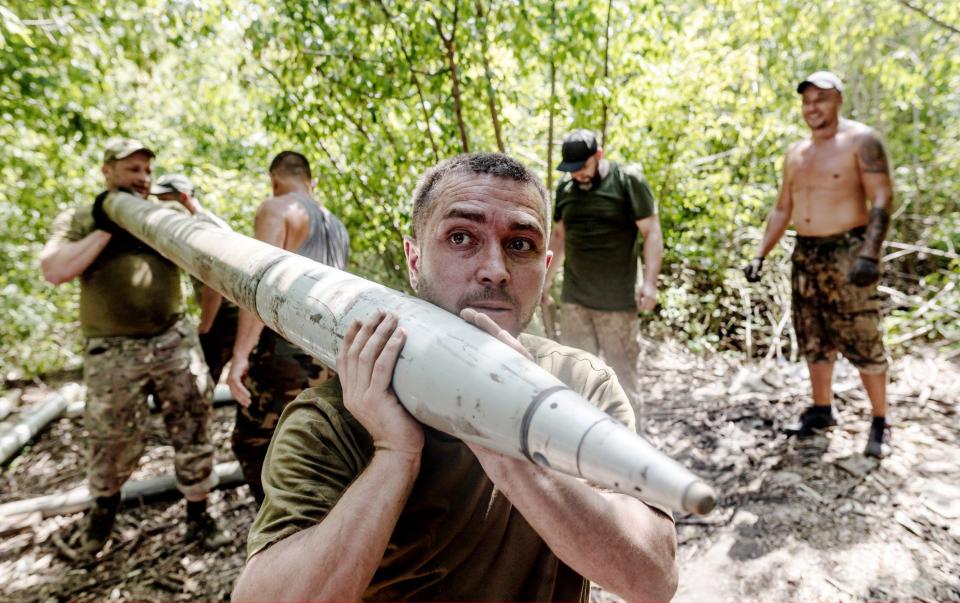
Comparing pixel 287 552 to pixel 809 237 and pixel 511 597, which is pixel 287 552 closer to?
pixel 511 597

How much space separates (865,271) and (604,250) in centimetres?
174

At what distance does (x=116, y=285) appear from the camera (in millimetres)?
3387

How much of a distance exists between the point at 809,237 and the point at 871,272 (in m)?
0.56

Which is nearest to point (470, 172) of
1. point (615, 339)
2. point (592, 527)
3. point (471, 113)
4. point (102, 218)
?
point (592, 527)

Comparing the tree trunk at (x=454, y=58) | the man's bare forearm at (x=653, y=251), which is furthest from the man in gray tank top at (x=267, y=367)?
the man's bare forearm at (x=653, y=251)

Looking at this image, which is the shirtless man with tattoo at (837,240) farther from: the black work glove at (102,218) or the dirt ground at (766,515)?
the black work glove at (102,218)

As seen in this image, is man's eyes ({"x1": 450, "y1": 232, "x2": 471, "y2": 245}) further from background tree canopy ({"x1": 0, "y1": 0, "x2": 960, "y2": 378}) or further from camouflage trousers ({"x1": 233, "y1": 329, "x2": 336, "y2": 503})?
background tree canopy ({"x1": 0, "y1": 0, "x2": 960, "y2": 378})

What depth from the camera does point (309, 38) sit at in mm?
3895

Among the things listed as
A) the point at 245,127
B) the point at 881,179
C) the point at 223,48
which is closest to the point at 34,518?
the point at 245,127

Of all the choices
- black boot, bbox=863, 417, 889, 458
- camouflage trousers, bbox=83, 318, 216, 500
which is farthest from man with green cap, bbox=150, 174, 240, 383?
black boot, bbox=863, 417, 889, 458

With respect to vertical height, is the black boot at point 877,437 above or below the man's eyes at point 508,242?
below

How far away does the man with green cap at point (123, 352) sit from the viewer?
11.0ft

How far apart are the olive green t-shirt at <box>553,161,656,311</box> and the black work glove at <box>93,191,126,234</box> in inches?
123

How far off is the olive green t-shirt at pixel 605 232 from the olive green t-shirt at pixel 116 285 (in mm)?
2871
